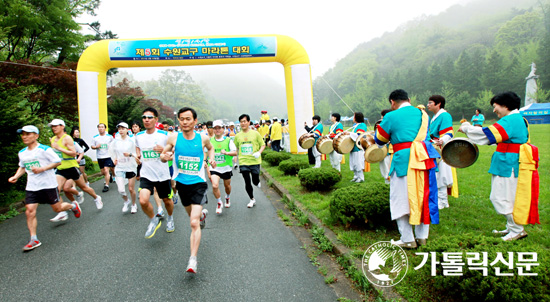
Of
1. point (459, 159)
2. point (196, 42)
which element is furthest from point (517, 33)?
point (459, 159)

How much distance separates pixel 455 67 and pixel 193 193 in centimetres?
6949

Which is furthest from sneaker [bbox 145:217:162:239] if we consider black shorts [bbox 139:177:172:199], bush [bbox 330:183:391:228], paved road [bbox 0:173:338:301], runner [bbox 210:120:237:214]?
bush [bbox 330:183:391:228]

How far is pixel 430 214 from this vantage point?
3.54 m

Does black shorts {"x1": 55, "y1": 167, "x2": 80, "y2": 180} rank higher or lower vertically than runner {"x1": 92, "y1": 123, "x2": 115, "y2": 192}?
lower

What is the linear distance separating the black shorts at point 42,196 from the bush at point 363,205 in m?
4.65

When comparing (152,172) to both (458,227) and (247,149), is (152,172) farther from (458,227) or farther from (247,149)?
(458,227)

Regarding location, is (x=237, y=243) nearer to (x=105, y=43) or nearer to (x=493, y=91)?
(x=105, y=43)

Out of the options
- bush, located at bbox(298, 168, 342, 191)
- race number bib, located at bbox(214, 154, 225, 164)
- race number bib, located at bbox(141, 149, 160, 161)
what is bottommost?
bush, located at bbox(298, 168, 342, 191)

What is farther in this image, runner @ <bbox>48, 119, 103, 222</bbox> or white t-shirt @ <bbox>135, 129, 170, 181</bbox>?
runner @ <bbox>48, 119, 103, 222</bbox>

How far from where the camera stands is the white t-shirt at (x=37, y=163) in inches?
186

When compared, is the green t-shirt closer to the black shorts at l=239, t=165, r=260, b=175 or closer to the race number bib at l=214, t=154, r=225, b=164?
the black shorts at l=239, t=165, r=260, b=175

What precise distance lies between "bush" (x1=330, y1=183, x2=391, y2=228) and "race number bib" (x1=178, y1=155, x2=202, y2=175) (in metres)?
2.12

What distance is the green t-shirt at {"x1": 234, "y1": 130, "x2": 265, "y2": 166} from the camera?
21.2ft

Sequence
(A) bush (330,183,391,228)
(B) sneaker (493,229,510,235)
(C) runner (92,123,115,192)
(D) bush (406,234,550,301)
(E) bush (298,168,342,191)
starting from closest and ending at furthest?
1. (D) bush (406,234,550,301)
2. (B) sneaker (493,229,510,235)
3. (A) bush (330,183,391,228)
4. (E) bush (298,168,342,191)
5. (C) runner (92,123,115,192)
